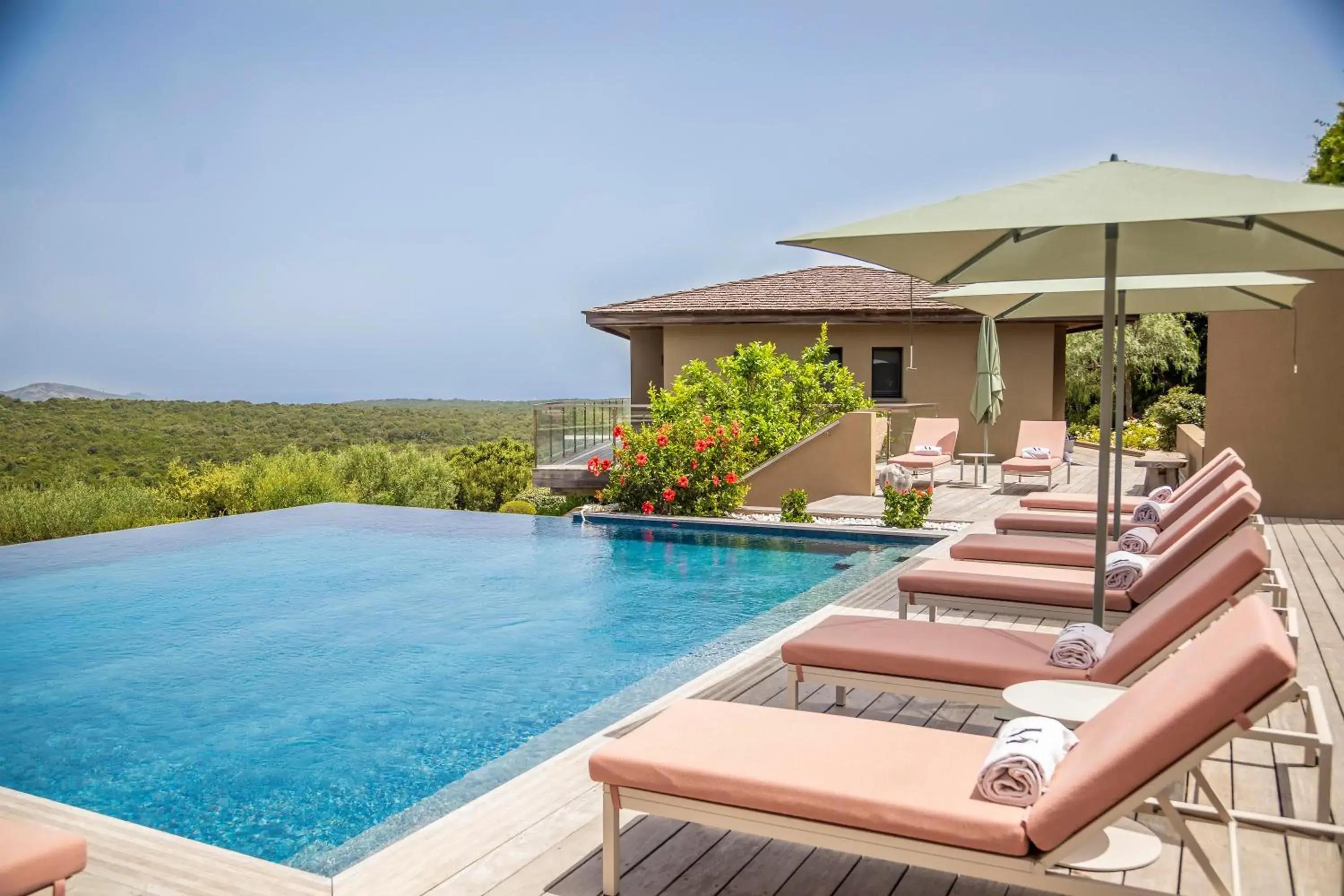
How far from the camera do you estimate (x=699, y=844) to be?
3463 mm

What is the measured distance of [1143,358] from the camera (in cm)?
2695

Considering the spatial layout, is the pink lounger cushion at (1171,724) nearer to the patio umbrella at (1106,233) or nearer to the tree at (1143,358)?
the patio umbrella at (1106,233)

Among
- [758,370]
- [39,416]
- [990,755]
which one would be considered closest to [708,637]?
[990,755]

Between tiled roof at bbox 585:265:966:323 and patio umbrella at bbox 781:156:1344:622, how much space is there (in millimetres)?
13063

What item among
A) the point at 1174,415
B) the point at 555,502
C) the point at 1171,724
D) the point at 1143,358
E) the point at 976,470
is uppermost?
the point at 1143,358

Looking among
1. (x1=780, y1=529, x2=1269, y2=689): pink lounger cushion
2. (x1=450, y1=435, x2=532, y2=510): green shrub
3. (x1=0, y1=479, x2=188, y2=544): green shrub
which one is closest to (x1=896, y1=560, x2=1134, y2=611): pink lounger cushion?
(x1=780, y1=529, x2=1269, y2=689): pink lounger cushion

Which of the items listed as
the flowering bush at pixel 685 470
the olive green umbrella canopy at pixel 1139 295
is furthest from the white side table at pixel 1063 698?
the flowering bush at pixel 685 470

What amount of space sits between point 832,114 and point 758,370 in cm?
2161

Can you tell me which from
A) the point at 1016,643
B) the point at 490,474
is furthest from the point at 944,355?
the point at 1016,643

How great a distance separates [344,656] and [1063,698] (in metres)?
6.35

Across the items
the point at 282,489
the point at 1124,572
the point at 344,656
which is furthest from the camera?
the point at 282,489

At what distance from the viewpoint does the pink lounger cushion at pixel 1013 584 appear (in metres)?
5.52

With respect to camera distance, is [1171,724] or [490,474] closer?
[1171,724]

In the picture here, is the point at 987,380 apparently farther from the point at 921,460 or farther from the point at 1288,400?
the point at 1288,400
